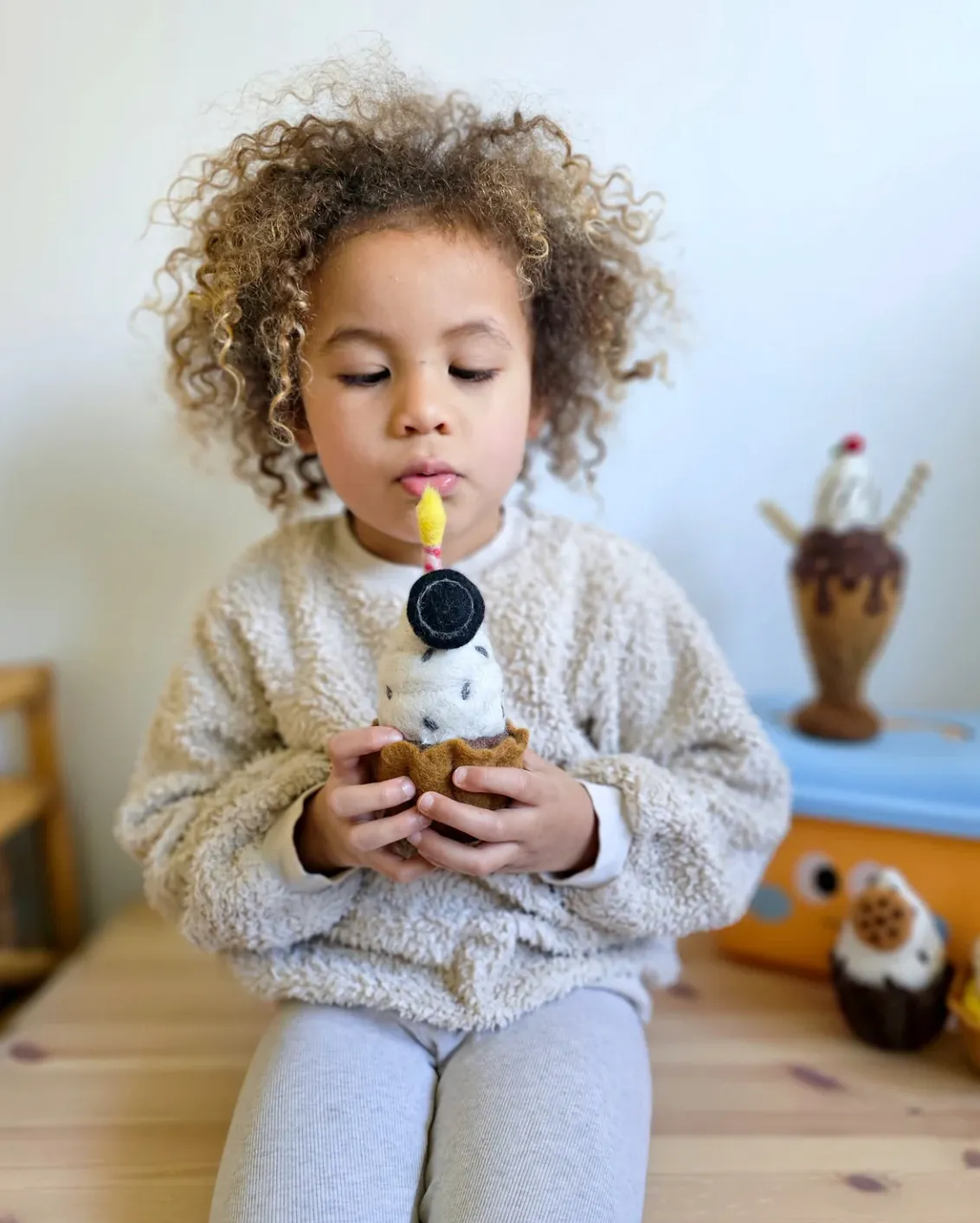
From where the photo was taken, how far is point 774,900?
0.94 metres

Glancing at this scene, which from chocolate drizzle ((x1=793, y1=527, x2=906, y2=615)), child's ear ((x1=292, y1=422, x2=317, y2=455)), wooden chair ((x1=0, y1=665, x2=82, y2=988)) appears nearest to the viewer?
child's ear ((x1=292, y1=422, x2=317, y2=455))

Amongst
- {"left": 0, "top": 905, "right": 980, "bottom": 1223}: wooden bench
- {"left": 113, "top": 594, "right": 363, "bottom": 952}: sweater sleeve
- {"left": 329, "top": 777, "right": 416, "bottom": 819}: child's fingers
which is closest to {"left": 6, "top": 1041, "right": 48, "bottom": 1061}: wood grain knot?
{"left": 0, "top": 905, "right": 980, "bottom": 1223}: wooden bench

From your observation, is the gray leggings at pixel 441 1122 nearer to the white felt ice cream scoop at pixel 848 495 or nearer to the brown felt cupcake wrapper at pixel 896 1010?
the brown felt cupcake wrapper at pixel 896 1010

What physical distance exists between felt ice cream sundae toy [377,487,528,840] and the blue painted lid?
0.40 metres

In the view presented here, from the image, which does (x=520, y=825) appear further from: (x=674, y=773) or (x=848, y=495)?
(x=848, y=495)

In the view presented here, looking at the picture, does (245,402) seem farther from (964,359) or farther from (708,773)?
(964,359)

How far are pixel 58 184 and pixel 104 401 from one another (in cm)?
21

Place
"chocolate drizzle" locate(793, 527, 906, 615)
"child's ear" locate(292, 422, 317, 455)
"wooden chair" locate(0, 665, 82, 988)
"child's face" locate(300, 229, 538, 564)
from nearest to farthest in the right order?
"child's face" locate(300, 229, 538, 564)
"child's ear" locate(292, 422, 317, 455)
"chocolate drizzle" locate(793, 527, 906, 615)
"wooden chair" locate(0, 665, 82, 988)

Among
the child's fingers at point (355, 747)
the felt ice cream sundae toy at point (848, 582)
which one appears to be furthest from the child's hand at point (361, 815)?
the felt ice cream sundae toy at point (848, 582)

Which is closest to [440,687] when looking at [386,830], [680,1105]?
[386,830]

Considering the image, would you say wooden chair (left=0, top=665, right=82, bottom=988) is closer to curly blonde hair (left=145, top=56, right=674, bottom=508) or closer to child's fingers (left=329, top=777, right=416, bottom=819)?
curly blonde hair (left=145, top=56, right=674, bottom=508)

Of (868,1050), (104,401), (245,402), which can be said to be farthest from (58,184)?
(868,1050)

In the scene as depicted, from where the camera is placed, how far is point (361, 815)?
0.62 metres

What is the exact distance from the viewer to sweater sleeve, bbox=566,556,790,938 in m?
0.71
